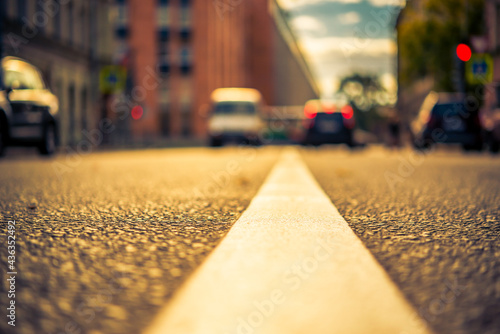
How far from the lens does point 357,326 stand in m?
2.28

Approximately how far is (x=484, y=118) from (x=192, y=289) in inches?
708

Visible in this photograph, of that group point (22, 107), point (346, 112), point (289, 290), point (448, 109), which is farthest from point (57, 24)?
point (289, 290)

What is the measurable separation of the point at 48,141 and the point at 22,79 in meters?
1.83

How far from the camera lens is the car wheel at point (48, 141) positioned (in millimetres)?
16016

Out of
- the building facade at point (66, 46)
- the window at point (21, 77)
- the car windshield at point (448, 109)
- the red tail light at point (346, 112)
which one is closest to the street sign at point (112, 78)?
the building facade at point (66, 46)

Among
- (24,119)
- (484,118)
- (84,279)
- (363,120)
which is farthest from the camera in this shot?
(363,120)

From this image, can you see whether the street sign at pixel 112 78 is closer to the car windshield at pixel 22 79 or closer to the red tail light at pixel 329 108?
the red tail light at pixel 329 108

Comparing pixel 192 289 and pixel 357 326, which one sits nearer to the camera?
pixel 357 326

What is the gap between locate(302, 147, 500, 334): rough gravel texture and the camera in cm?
258

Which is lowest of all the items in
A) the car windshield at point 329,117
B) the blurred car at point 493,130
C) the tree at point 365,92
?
the tree at point 365,92

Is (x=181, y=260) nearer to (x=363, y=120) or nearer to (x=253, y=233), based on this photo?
(x=253, y=233)

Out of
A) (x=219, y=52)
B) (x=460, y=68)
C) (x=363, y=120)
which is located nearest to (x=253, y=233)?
(x=460, y=68)

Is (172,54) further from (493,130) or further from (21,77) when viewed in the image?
(21,77)

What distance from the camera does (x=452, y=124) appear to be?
1947cm
